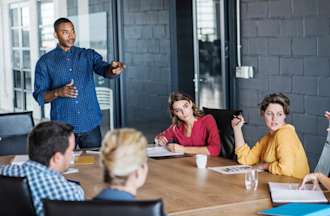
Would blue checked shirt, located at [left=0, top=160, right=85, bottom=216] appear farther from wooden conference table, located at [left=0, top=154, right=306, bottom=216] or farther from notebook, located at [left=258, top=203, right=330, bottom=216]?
notebook, located at [left=258, top=203, right=330, bottom=216]

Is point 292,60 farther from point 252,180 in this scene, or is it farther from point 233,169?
point 252,180

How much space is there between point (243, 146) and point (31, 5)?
335 cm

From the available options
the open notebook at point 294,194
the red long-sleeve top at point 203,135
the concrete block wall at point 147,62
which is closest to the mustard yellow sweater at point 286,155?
the open notebook at point 294,194

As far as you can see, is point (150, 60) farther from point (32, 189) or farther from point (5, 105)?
point (32, 189)

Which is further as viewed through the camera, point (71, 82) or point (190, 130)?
point (71, 82)

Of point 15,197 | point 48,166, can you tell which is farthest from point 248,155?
point 15,197

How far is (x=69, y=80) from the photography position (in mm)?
Result: 4910

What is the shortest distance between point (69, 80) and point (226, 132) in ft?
4.28

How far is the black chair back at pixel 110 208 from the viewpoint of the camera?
1854mm

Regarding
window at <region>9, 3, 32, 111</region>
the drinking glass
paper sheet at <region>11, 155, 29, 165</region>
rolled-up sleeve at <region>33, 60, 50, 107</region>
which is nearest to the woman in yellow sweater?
the drinking glass

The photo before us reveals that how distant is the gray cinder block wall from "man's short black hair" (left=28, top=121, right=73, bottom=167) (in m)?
3.39

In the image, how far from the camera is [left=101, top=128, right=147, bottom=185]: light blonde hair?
82.1 inches

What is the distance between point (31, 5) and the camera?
6336mm

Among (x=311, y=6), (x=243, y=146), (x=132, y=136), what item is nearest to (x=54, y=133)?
(x=132, y=136)
